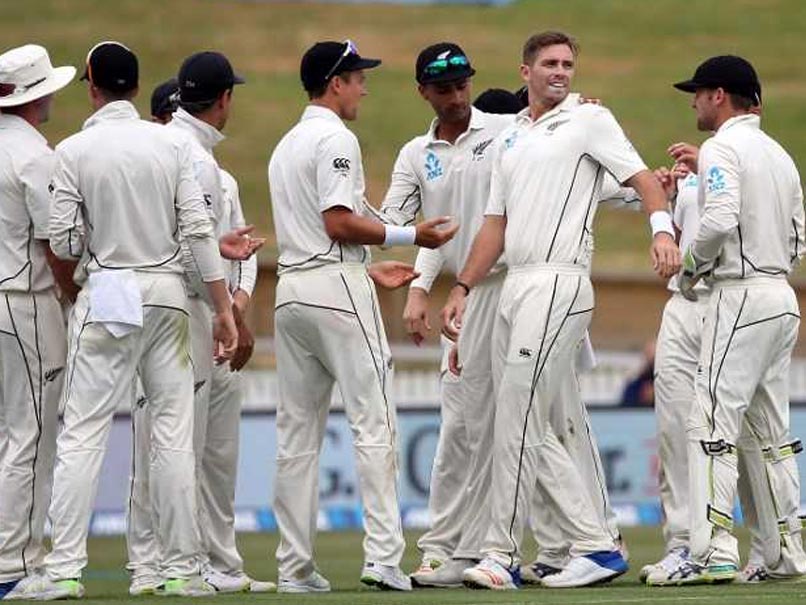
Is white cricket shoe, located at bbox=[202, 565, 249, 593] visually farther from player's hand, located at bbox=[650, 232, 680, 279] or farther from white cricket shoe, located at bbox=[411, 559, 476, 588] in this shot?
player's hand, located at bbox=[650, 232, 680, 279]

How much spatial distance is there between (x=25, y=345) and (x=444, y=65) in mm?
2726

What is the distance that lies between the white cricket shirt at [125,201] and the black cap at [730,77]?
267 centimetres

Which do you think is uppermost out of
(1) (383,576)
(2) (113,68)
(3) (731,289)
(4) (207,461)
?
(2) (113,68)

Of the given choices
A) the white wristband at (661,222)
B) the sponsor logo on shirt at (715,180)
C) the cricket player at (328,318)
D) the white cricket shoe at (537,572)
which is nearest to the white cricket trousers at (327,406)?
the cricket player at (328,318)

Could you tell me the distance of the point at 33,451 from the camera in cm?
1101

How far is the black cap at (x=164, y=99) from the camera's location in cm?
1238

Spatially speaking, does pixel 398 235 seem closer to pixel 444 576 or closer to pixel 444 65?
pixel 444 65

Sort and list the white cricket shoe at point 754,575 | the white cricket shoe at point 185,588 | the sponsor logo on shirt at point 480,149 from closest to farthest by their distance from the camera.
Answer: the white cricket shoe at point 185,588, the white cricket shoe at point 754,575, the sponsor logo on shirt at point 480,149

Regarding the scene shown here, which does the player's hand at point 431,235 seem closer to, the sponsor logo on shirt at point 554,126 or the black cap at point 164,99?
the sponsor logo on shirt at point 554,126

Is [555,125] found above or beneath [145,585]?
above

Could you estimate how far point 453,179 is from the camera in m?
11.9

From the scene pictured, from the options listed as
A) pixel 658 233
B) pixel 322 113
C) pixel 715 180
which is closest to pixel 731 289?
pixel 715 180

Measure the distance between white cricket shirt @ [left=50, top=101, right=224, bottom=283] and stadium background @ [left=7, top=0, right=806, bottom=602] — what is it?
55.9 feet

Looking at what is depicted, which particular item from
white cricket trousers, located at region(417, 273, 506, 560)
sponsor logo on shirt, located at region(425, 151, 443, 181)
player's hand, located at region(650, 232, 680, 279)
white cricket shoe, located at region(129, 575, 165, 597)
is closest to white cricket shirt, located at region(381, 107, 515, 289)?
sponsor logo on shirt, located at region(425, 151, 443, 181)
